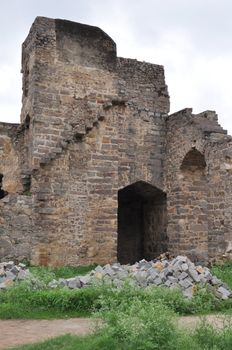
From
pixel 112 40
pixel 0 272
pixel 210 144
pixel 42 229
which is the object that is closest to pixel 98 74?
pixel 112 40

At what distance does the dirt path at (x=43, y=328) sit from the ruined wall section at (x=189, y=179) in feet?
21.1

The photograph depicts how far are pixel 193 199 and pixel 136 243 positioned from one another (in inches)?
106

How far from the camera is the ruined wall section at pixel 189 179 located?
42.8 ft

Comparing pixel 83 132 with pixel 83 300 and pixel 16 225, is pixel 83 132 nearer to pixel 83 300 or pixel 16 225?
pixel 16 225

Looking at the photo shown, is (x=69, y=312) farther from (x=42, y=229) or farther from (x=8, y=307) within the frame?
(x=42, y=229)

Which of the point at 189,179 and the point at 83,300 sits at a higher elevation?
the point at 189,179

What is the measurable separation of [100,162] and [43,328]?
6.84 metres

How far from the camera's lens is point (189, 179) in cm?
1401

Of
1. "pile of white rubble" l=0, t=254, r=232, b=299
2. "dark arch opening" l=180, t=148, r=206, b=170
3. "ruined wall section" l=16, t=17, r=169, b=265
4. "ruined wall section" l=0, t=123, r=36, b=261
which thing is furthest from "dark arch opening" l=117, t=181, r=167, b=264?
"pile of white rubble" l=0, t=254, r=232, b=299

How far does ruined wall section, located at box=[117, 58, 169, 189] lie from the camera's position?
13.8 metres

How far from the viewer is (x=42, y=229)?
38.9 feet

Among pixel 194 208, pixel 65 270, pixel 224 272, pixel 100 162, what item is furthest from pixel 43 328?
pixel 194 208

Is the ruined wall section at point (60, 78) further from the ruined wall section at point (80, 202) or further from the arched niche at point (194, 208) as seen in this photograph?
the arched niche at point (194, 208)

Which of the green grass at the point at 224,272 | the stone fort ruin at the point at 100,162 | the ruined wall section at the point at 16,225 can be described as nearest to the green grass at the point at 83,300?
the green grass at the point at 224,272
